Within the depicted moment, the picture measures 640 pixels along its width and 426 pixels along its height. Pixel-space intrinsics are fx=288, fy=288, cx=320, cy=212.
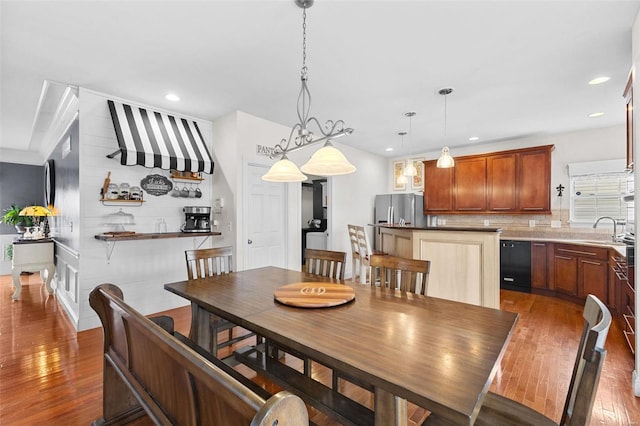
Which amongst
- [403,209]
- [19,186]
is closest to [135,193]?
[403,209]

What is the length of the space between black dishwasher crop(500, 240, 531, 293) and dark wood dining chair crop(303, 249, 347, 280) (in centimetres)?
378

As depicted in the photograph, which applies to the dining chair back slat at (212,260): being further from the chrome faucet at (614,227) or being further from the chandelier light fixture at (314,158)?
the chrome faucet at (614,227)

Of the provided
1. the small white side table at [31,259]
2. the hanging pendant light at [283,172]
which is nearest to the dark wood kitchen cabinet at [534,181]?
the hanging pendant light at [283,172]

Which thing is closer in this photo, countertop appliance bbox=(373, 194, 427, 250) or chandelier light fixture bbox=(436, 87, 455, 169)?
chandelier light fixture bbox=(436, 87, 455, 169)

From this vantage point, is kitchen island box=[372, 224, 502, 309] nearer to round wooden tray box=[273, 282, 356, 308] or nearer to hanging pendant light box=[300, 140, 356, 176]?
round wooden tray box=[273, 282, 356, 308]

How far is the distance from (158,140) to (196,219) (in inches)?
45.5

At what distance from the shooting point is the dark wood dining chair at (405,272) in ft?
6.70

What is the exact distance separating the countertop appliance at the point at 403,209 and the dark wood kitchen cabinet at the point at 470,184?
0.72 meters

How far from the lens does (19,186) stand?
6.26 m

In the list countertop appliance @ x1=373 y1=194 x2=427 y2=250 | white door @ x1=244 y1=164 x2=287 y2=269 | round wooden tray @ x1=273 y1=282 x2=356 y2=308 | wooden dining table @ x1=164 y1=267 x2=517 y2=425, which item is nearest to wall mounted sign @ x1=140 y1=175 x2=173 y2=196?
white door @ x1=244 y1=164 x2=287 y2=269

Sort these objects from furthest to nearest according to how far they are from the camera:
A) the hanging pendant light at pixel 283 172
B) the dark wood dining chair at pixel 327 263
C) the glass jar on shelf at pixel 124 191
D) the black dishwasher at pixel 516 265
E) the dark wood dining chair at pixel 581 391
→ the black dishwasher at pixel 516 265, the glass jar on shelf at pixel 124 191, the dark wood dining chair at pixel 327 263, the hanging pendant light at pixel 283 172, the dark wood dining chair at pixel 581 391

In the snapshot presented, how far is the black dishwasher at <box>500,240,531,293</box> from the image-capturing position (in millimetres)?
4820

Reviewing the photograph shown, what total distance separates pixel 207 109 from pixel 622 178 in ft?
20.9

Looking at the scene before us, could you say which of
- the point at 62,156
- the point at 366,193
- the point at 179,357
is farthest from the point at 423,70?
the point at 62,156
